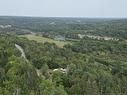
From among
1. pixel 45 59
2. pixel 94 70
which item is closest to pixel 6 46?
pixel 45 59

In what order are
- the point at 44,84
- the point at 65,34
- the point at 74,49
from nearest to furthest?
1. the point at 44,84
2. the point at 74,49
3. the point at 65,34

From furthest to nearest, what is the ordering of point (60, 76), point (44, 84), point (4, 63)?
point (4, 63), point (60, 76), point (44, 84)

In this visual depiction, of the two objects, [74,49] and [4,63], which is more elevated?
[4,63]

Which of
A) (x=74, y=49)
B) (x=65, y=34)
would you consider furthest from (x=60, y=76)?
(x=65, y=34)

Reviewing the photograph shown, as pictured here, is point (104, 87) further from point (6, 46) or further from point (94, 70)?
point (6, 46)

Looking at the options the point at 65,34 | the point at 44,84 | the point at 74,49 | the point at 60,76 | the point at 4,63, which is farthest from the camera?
the point at 65,34

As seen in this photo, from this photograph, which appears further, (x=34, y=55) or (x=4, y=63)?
(x=34, y=55)

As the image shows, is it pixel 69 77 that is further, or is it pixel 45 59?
pixel 45 59

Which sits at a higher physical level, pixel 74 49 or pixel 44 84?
pixel 44 84

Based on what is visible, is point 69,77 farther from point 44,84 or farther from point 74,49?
point 74,49
